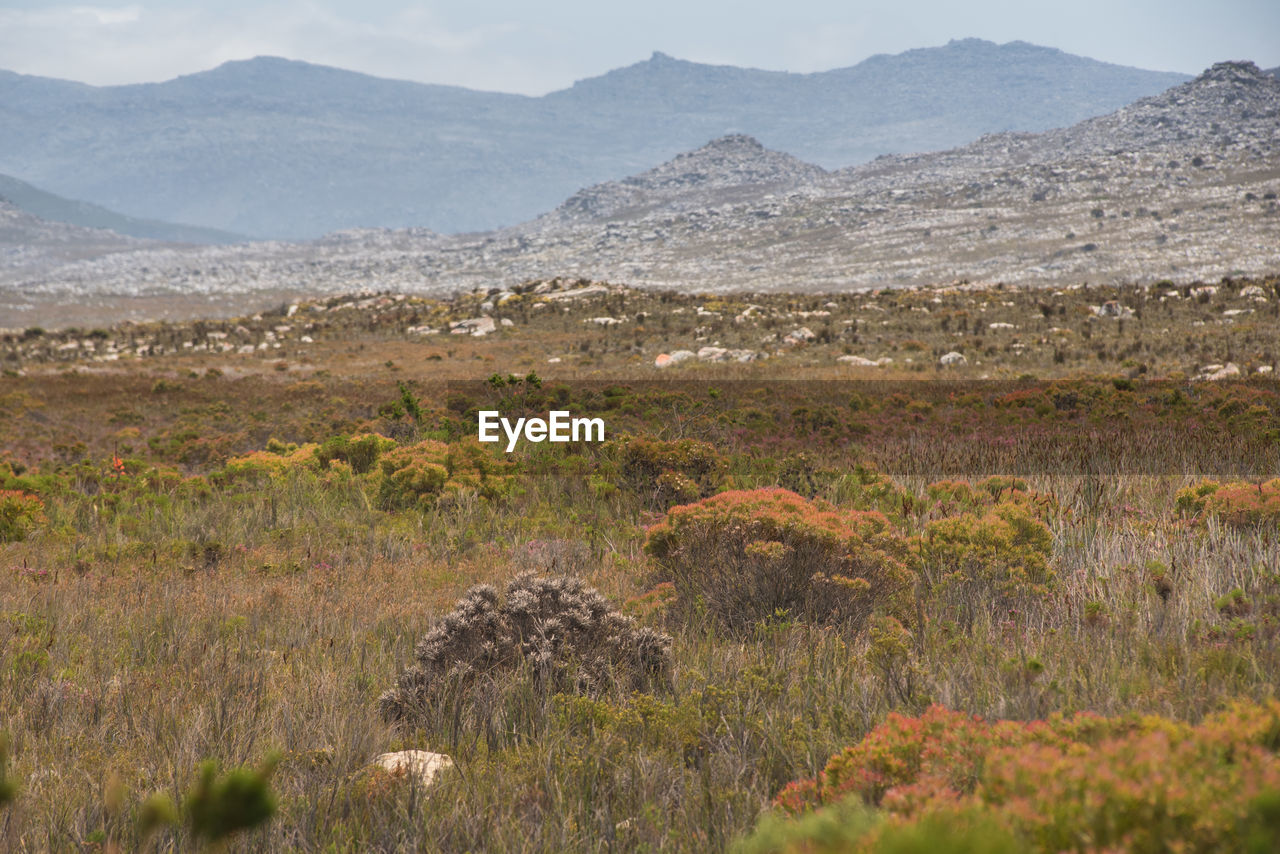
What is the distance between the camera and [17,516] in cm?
774

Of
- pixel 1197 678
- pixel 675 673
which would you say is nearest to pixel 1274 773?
pixel 1197 678

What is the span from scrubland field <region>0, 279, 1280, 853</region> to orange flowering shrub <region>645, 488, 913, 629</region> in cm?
2

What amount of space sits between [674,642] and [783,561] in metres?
0.93

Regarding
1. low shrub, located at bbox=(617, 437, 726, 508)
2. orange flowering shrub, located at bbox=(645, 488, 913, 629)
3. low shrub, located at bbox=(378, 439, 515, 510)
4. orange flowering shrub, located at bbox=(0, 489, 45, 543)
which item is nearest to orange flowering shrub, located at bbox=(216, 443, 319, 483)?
low shrub, located at bbox=(378, 439, 515, 510)

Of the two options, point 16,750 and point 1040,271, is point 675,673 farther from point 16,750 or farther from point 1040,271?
point 1040,271

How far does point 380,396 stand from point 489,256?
92.5 meters

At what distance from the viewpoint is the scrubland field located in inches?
76.7

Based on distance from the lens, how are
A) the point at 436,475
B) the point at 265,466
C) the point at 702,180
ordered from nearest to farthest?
1. the point at 436,475
2. the point at 265,466
3. the point at 702,180

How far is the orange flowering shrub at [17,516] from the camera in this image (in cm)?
757

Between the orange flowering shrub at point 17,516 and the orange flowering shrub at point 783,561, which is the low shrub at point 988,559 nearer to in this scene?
the orange flowering shrub at point 783,561

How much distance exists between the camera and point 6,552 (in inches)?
267

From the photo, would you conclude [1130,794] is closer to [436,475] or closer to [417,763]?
[417,763]

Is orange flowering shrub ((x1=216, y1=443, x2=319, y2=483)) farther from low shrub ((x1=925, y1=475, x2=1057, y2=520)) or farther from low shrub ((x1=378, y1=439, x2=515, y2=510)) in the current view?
low shrub ((x1=925, y1=475, x2=1057, y2=520))

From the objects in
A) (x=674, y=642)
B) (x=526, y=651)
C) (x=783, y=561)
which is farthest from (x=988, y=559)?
(x=526, y=651)
